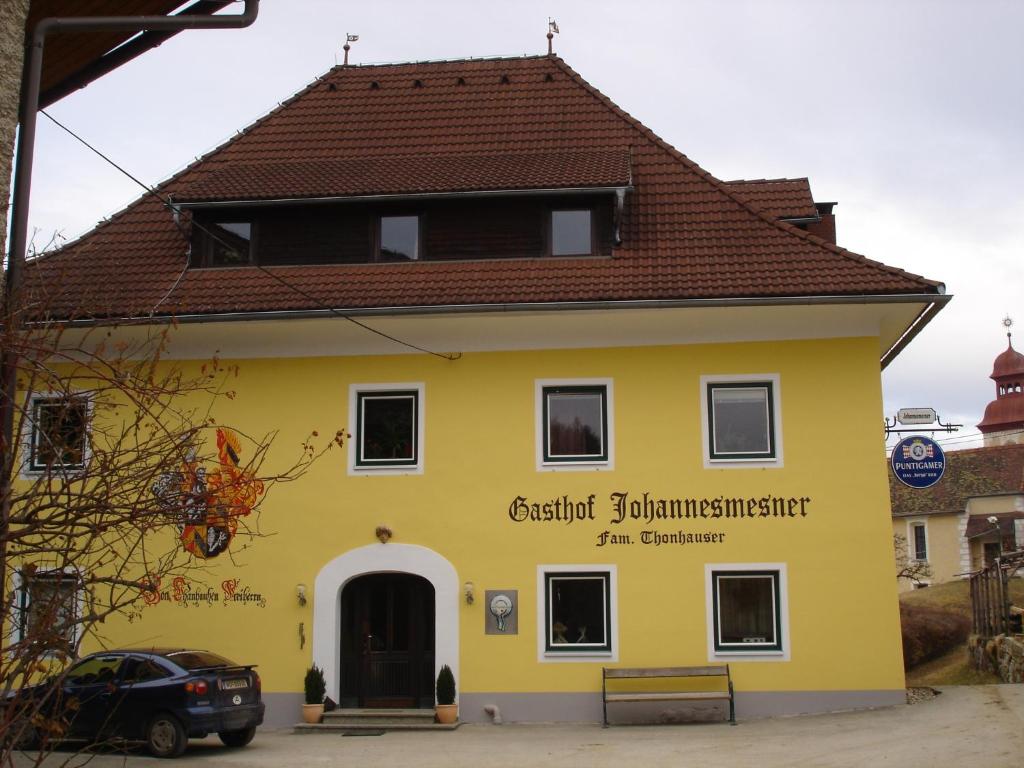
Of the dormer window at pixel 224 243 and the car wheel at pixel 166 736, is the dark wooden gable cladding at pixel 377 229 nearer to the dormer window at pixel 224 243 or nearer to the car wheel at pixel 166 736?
the dormer window at pixel 224 243

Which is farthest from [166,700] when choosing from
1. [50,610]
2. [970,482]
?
[970,482]

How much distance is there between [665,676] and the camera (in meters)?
15.7

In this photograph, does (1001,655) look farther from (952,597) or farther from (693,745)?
(952,597)

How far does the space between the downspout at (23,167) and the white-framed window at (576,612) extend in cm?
1051

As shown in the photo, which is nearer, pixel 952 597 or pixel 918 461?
pixel 918 461

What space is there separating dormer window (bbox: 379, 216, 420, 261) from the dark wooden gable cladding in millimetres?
87

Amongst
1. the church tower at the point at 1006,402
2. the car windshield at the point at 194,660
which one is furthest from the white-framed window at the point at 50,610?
the church tower at the point at 1006,402

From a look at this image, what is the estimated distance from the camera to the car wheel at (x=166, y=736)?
42.8ft

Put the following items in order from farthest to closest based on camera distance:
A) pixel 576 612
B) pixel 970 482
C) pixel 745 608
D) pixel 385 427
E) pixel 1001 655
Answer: pixel 970 482 < pixel 1001 655 < pixel 385 427 < pixel 576 612 < pixel 745 608

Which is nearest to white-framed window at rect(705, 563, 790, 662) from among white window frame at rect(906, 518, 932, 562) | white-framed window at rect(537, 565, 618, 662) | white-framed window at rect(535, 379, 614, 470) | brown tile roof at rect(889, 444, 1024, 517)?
white-framed window at rect(537, 565, 618, 662)

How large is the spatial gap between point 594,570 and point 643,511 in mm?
1132

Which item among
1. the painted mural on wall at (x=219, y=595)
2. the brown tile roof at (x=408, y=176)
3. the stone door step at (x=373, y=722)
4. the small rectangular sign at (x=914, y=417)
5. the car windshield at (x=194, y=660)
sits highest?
the brown tile roof at (x=408, y=176)

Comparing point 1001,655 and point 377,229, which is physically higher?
point 377,229

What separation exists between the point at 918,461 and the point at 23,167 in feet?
47.1
